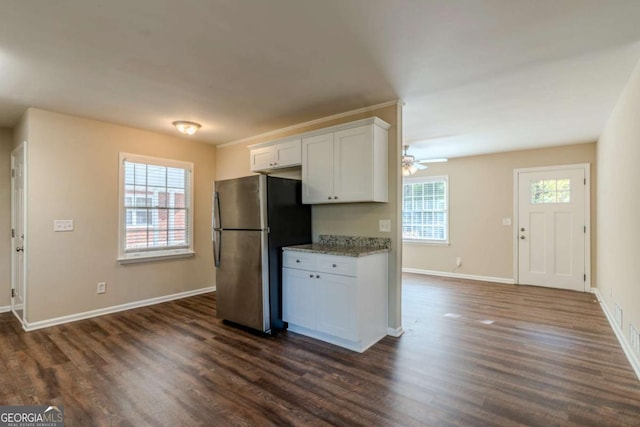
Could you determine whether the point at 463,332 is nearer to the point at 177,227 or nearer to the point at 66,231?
the point at 177,227

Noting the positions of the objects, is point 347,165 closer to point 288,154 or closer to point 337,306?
point 288,154

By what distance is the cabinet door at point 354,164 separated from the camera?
3160 millimetres

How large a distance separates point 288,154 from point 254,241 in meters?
1.14

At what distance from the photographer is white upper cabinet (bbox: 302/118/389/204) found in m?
3.17

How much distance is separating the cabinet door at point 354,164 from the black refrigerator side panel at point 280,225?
577 mm

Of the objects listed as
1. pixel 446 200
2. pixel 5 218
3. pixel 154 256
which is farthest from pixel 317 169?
pixel 5 218

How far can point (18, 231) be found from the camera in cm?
393

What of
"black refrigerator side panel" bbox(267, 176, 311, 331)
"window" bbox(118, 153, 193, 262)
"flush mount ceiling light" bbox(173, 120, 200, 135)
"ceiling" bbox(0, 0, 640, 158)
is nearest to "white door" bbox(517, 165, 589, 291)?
"ceiling" bbox(0, 0, 640, 158)

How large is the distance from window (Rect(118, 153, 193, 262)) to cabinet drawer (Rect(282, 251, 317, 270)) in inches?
84.4

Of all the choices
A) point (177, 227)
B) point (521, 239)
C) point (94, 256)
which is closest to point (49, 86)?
point (94, 256)

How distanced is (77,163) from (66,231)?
810 mm

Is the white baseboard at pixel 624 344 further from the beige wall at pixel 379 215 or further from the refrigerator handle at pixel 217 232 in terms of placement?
the refrigerator handle at pixel 217 232

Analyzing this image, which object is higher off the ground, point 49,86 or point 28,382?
point 49,86

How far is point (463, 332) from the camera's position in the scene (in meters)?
3.39
